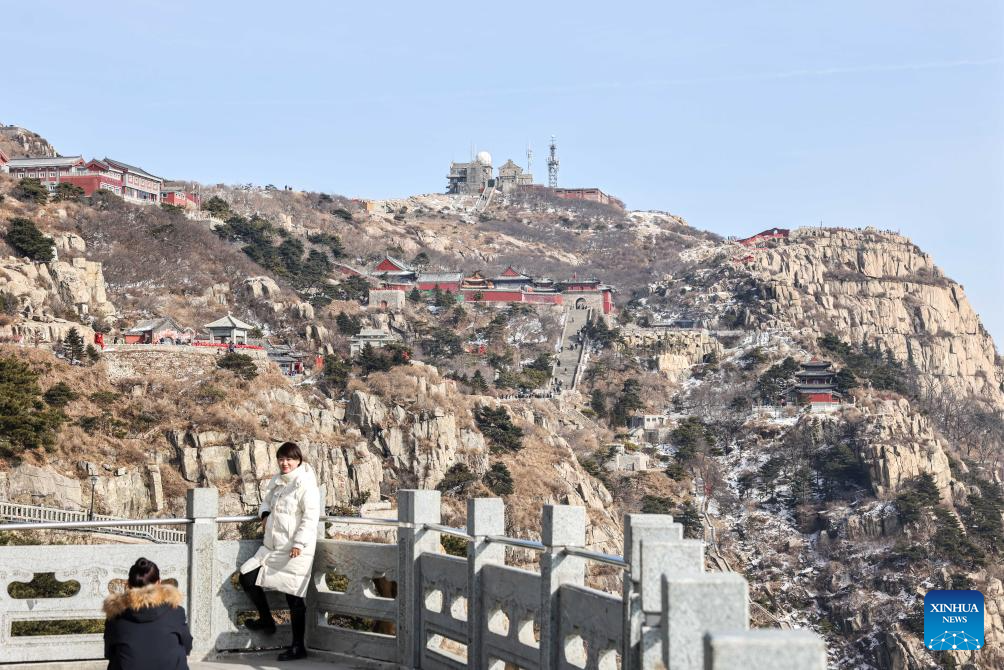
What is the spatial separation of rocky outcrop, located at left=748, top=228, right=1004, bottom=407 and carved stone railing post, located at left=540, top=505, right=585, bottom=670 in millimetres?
114137

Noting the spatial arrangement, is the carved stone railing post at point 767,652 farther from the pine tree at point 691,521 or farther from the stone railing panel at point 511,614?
the pine tree at point 691,521

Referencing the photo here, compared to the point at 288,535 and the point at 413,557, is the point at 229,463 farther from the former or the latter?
the point at 413,557

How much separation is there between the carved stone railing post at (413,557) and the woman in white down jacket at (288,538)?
72 centimetres

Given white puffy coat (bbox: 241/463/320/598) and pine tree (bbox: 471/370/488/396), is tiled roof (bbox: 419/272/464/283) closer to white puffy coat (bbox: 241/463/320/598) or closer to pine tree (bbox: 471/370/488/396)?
pine tree (bbox: 471/370/488/396)

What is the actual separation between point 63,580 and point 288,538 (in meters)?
1.74

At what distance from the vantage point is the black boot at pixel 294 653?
10.0 m

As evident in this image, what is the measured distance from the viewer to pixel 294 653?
1003cm

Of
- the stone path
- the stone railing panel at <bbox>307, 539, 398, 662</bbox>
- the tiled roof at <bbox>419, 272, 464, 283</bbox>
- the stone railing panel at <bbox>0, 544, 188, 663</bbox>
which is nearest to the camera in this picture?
the stone railing panel at <bbox>0, 544, 188, 663</bbox>

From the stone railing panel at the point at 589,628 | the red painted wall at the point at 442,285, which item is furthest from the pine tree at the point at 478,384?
the stone railing panel at the point at 589,628

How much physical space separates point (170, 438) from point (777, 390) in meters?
54.0

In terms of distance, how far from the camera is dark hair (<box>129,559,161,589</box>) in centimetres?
680

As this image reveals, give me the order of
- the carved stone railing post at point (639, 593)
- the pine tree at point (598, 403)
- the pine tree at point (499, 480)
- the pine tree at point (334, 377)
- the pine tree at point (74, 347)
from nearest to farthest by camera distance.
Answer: the carved stone railing post at point (639, 593) → the pine tree at point (74, 347) → the pine tree at point (499, 480) → the pine tree at point (334, 377) → the pine tree at point (598, 403)

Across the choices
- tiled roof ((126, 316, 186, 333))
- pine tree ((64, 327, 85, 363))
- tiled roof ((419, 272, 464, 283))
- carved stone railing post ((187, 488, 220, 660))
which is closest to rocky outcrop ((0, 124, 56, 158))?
tiled roof ((419, 272, 464, 283))

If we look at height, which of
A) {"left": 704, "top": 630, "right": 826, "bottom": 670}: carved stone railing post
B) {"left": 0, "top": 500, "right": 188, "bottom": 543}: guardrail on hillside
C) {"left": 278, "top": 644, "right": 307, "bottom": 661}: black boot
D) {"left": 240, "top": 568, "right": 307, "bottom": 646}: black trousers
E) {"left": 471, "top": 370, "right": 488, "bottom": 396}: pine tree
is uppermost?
{"left": 471, "top": 370, "right": 488, "bottom": 396}: pine tree
